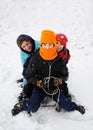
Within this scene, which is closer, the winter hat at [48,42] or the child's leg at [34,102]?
the winter hat at [48,42]

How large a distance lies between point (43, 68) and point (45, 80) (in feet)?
0.64

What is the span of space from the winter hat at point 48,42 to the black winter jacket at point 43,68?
0.34 ft

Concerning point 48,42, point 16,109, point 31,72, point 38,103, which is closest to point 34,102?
point 38,103

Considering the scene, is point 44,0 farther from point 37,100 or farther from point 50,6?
point 37,100

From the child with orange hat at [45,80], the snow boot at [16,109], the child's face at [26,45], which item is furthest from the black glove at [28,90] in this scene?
the child's face at [26,45]

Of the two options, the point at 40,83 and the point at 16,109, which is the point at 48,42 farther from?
the point at 16,109

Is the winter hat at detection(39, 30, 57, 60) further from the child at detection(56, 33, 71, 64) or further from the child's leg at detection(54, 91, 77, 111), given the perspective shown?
the child's leg at detection(54, 91, 77, 111)

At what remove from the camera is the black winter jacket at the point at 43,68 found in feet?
13.5

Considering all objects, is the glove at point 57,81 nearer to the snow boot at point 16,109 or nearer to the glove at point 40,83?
the glove at point 40,83

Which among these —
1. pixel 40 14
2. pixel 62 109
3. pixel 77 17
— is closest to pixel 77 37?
pixel 77 17

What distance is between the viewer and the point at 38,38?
23.5ft

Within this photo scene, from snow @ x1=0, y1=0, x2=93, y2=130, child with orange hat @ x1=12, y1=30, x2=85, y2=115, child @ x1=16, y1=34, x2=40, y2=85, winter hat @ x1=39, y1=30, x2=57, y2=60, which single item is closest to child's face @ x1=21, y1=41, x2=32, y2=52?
child @ x1=16, y1=34, x2=40, y2=85

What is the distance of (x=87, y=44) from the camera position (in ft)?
→ 21.9

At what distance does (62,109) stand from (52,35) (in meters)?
1.29
